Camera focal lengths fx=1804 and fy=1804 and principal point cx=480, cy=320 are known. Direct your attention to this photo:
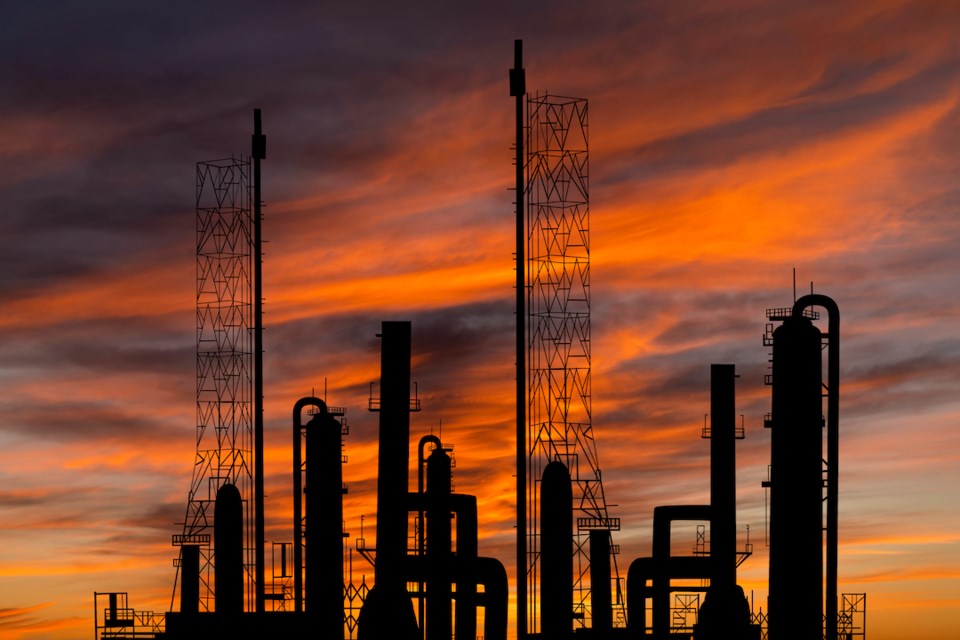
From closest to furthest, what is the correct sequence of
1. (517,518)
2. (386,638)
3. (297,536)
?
(517,518) → (386,638) → (297,536)

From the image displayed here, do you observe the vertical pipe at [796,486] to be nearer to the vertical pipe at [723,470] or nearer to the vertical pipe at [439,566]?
the vertical pipe at [723,470]

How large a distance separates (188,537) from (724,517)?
20.8 meters

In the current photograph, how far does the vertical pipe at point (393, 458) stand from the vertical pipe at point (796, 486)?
13872 millimetres

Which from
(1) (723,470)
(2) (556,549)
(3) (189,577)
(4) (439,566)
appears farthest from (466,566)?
(1) (723,470)

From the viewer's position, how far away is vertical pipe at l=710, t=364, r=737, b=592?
7000cm

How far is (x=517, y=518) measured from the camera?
55.8 metres

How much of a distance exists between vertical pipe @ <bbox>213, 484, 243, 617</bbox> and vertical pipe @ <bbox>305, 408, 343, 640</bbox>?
3193mm

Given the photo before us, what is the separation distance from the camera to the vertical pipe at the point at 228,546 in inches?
2608

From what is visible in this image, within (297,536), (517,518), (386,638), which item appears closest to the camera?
(517,518)

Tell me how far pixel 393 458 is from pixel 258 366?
24.5 ft

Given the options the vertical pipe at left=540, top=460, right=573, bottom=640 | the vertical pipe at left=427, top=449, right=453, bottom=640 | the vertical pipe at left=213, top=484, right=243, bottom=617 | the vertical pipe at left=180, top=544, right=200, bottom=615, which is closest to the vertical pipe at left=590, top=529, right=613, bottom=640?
the vertical pipe at left=427, top=449, right=453, bottom=640

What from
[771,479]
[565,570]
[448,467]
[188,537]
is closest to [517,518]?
[565,570]

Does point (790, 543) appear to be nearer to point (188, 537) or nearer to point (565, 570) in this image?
point (565, 570)

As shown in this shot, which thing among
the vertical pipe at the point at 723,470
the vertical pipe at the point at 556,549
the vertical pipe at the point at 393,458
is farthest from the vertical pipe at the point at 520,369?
the vertical pipe at the point at 723,470
